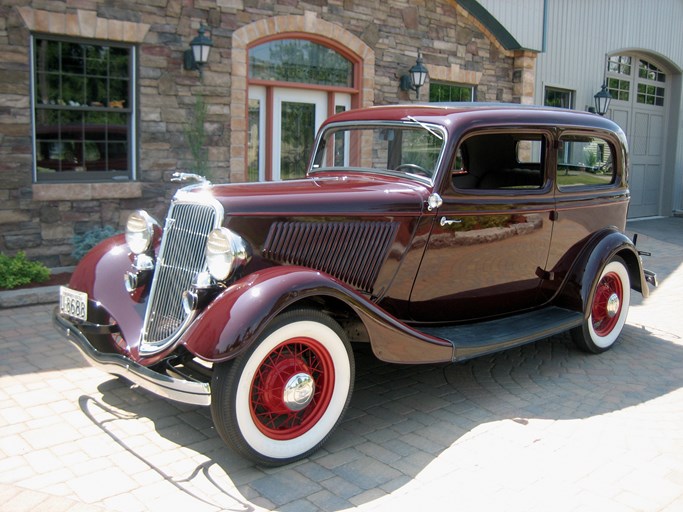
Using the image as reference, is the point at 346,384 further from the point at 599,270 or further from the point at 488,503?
the point at 599,270

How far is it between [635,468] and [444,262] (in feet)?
5.12

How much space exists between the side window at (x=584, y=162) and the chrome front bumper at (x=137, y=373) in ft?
10.0

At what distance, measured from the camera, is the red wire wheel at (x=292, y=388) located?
11.0ft

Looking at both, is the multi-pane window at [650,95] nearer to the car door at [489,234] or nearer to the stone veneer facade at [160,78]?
the stone veneer facade at [160,78]

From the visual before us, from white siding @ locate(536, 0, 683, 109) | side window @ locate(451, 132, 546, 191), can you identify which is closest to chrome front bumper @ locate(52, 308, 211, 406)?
side window @ locate(451, 132, 546, 191)

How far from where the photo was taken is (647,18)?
46.7 ft

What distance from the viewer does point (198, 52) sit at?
765 cm

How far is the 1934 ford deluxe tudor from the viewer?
3.32 meters

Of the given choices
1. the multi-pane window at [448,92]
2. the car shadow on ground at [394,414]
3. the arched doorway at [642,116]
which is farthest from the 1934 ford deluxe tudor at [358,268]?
the arched doorway at [642,116]

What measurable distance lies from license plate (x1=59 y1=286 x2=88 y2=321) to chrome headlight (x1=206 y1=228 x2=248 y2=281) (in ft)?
3.20

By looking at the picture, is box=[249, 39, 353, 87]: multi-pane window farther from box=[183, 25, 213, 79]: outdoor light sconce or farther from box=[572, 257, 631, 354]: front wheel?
box=[572, 257, 631, 354]: front wheel

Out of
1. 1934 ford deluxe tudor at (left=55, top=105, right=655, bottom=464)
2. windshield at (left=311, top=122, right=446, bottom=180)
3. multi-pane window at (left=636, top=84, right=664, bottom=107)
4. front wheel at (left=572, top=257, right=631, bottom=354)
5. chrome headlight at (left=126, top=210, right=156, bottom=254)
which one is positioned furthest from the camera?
multi-pane window at (left=636, top=84, right=664, bottom=107)

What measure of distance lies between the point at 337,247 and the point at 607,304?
2553 millimetres

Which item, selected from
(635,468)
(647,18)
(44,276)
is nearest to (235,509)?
(635,468)
